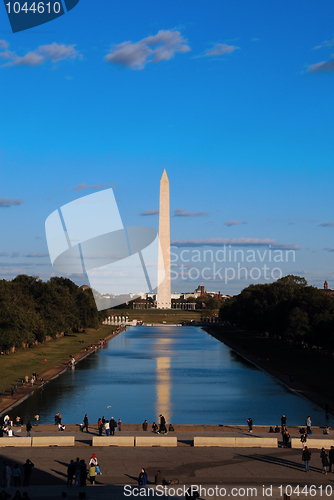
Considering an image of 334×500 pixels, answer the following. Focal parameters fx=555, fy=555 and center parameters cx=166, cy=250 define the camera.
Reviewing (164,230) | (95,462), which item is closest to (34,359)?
(95,462)

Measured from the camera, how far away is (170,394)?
4866 centimetres

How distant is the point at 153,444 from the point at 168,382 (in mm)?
25871

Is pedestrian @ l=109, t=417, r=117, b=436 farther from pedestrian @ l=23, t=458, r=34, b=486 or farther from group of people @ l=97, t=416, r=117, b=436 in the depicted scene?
pedestrian @ l=23, t=458, r=34, b=486

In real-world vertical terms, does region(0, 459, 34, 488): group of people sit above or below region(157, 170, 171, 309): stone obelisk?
below

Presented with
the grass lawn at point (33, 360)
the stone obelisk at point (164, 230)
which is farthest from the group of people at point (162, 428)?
the stone obelisk at point (164, 230)

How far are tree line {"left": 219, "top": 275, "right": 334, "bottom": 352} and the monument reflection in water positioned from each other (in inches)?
450

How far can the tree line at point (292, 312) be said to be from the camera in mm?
73688

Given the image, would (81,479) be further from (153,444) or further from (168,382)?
(168,382)

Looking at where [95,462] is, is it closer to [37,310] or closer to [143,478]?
[143,478]

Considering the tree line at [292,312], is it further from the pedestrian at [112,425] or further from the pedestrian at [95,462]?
the pedestrian at [95,462]

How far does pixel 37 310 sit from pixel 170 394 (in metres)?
57.9

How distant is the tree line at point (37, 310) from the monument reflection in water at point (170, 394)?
39.1ft

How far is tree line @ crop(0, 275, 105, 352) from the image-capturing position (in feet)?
245

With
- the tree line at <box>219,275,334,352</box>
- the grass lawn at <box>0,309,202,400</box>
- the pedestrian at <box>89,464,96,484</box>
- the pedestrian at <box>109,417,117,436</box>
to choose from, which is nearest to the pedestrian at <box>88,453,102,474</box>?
the pedestrian at <box>89,464,96,484</box>
